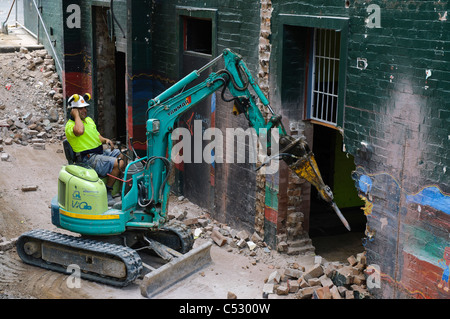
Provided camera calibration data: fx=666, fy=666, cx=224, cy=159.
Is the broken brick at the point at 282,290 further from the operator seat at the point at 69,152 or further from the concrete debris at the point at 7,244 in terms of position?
the concrete debris at the point at 7,244

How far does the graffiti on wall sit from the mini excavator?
1.67 m

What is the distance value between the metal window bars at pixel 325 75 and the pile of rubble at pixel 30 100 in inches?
352

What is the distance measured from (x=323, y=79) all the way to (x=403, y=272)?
3.24 metres

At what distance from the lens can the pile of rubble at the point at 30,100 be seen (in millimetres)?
17609

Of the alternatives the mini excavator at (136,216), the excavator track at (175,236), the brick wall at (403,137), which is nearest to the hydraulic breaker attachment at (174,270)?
the mini excavator at (136,216)

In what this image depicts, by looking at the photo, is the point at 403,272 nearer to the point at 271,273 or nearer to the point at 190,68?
the point at 271,273

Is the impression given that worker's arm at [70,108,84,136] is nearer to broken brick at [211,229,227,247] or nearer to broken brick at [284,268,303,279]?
broken brick at [211,229,227,247]

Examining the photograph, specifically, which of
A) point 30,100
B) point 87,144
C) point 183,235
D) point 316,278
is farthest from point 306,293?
point 30,100

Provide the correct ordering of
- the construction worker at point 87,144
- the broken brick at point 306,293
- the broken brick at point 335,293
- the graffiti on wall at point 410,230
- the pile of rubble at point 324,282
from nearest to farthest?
the graffiti on wall at point 410,230, the broken brick at point 335,293, the pile of rubble at point 324,282, the broken brick at point 306,293, the construction worker at point 87,144

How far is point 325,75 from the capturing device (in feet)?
33.0

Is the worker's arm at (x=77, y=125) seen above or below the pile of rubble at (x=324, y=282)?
above

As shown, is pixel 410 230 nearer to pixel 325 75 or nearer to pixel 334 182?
pixel 325 75

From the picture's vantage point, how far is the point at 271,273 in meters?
9.87

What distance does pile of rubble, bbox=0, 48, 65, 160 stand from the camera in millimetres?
17609
